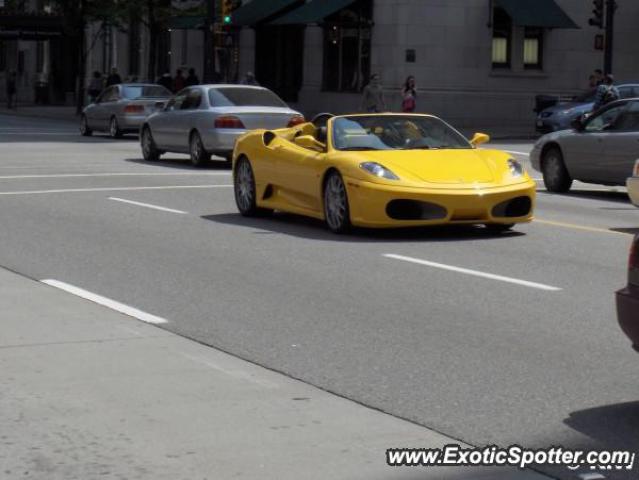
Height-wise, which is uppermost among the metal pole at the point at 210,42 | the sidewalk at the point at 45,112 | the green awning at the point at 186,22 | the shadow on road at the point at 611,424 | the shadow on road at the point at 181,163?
the green awning at the point at 186,22

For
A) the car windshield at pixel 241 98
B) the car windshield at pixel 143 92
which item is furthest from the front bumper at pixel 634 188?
the car windshield at pixel 143 92

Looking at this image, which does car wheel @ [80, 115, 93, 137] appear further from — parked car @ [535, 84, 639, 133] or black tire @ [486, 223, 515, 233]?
black tire @ [486, 223, 515, 233]

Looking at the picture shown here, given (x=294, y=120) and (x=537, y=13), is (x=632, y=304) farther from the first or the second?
(x=537, y=13)

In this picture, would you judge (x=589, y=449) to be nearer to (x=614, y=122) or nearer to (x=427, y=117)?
(x=427, y=117)

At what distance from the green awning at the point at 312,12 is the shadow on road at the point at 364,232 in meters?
30.3

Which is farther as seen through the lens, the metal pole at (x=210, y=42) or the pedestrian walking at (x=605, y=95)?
the metal pole at (x=210, y=42)

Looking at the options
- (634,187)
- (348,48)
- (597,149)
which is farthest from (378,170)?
(348,48)

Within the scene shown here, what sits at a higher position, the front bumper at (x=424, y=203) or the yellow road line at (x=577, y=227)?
the front bumper at (x=424, y=203)

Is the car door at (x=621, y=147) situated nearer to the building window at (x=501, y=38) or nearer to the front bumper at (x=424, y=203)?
the front bumper at (x=424, y=203)

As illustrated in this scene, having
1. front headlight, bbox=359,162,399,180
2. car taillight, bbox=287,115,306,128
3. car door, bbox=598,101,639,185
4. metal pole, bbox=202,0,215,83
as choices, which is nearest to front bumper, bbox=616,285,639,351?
front headlight, bbox=359,162,399,180

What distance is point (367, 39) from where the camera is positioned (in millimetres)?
47719

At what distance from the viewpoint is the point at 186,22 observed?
53156 millimetres

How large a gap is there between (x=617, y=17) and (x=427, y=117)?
34389mm

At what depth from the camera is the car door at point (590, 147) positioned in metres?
21.3
